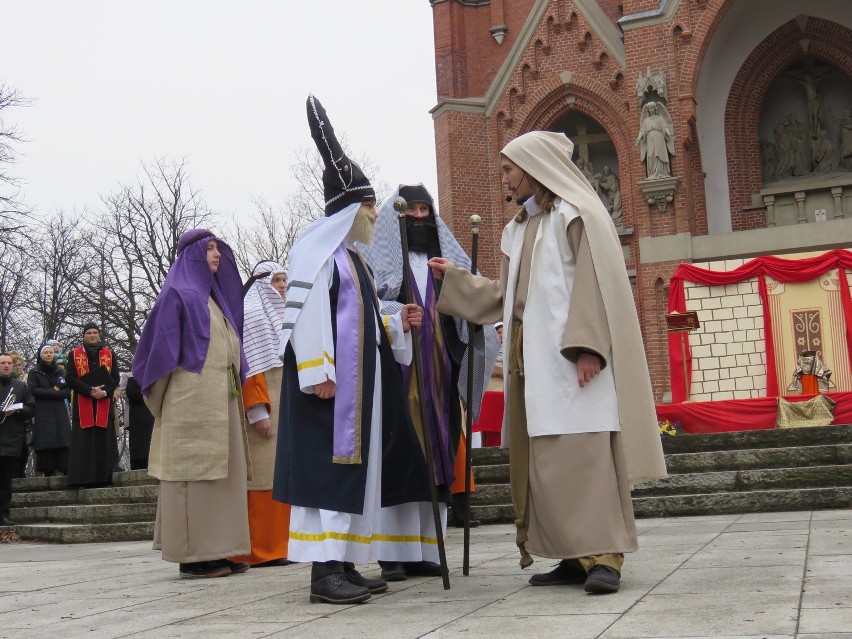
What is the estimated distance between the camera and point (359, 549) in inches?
214

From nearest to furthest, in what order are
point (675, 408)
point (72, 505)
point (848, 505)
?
point (848, 505)
point (72, 505)
point (675, 408)

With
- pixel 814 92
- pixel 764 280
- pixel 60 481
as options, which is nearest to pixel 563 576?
pixel 60 481

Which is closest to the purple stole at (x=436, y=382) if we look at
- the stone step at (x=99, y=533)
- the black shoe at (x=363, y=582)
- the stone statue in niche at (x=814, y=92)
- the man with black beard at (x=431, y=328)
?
the man with black beard at (x=431, y=328)

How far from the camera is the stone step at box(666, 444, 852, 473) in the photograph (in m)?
11.2

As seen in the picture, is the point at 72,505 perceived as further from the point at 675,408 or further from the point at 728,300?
the point at 728,300

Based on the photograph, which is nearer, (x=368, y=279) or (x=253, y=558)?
(x=368, y=279)

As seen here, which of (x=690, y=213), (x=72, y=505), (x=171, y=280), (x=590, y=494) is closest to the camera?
(x=590, y=494)

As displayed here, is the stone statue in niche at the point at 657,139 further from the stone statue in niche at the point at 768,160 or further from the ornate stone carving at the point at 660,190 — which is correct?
the stone statue in niche at the point at 768,160

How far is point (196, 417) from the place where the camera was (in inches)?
293

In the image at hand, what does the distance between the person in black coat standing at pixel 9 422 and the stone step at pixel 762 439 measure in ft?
24.1

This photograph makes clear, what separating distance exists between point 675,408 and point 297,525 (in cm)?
1118

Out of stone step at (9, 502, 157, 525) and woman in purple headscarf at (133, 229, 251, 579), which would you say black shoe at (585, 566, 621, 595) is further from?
stone step at (9, 502, 157, 525)

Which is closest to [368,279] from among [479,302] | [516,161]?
[479,302]

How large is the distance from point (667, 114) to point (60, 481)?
13.9m
